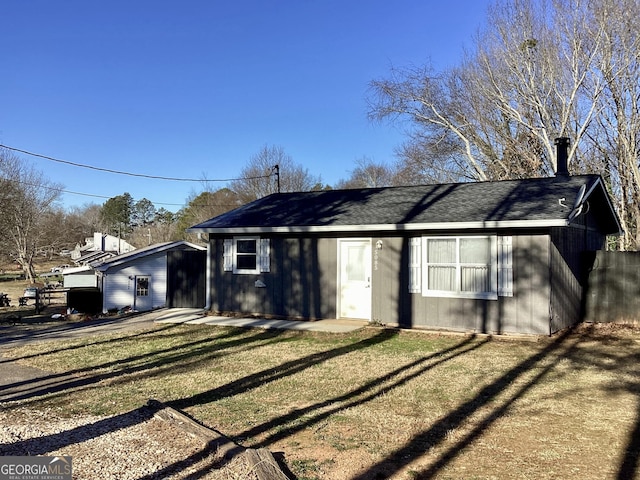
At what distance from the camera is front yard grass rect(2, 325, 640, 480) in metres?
4.37

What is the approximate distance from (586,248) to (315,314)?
7.09 m

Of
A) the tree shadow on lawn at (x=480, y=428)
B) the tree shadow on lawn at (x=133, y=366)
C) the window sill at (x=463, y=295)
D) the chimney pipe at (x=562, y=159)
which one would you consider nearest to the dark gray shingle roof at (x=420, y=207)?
the chimney pipe at (x=562, y=159)

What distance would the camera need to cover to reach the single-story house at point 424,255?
34.1 feet

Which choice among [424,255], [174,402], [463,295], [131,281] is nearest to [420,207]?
[424,255]

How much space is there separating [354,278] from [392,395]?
610 centimetres

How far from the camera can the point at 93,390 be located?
6.75m

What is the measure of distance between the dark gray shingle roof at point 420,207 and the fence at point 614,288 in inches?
71.5

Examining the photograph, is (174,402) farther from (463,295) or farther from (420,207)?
(420,207)

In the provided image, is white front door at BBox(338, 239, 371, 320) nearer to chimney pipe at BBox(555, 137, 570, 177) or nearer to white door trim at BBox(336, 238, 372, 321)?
white door trim at BBox(336, 238, 372, 321)

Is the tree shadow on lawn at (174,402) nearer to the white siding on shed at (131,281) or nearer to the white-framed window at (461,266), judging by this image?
the white-framed window at (461,266)

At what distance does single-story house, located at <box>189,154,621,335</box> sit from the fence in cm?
28

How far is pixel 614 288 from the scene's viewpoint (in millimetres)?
11938

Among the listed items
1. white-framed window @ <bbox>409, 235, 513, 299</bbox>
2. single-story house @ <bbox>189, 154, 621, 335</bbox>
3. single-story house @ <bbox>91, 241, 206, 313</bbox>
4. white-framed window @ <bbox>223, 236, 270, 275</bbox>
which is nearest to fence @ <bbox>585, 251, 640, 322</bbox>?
single-story house @ <bbox>189, 154, 621, 335</bbox>

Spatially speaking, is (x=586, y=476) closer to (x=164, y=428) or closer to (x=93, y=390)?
(x=164, y=428)
